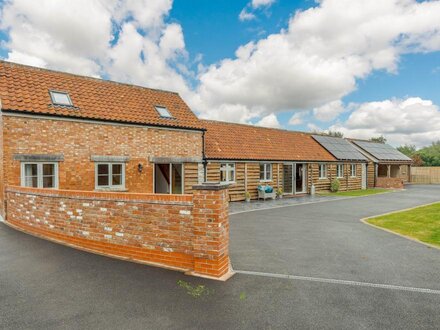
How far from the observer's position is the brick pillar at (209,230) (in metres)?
5.10

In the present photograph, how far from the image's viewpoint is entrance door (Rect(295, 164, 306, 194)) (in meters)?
22.3

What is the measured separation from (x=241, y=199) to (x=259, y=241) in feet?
32.8

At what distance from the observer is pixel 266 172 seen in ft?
65.0

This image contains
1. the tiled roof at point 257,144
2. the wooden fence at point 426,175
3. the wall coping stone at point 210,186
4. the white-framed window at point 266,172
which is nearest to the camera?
the wall coping stone at point 210,186

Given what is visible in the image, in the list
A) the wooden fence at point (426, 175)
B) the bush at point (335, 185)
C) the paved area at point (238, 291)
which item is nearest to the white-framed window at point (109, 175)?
the paved area at point (238, 291)

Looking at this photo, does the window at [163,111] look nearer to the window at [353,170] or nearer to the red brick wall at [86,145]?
the red brick wall at [86,145]

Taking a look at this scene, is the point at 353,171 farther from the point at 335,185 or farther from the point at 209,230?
the point at 209,230

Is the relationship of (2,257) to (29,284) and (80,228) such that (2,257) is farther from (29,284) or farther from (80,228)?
(29,284)

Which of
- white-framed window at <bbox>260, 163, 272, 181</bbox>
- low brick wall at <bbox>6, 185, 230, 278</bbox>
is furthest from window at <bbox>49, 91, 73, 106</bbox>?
white-framed window at <bbox>260, 163, 272, 181</bbox>

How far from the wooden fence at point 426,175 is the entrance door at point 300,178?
76.4 ft

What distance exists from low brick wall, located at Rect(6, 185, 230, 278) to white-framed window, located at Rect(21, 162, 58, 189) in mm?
3949

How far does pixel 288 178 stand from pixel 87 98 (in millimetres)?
15031

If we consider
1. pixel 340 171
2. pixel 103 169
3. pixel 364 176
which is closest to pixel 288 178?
pixel 340 171

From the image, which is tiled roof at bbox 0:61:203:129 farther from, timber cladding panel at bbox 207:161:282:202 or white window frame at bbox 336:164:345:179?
white window frame at bbox 336:164:345:179
